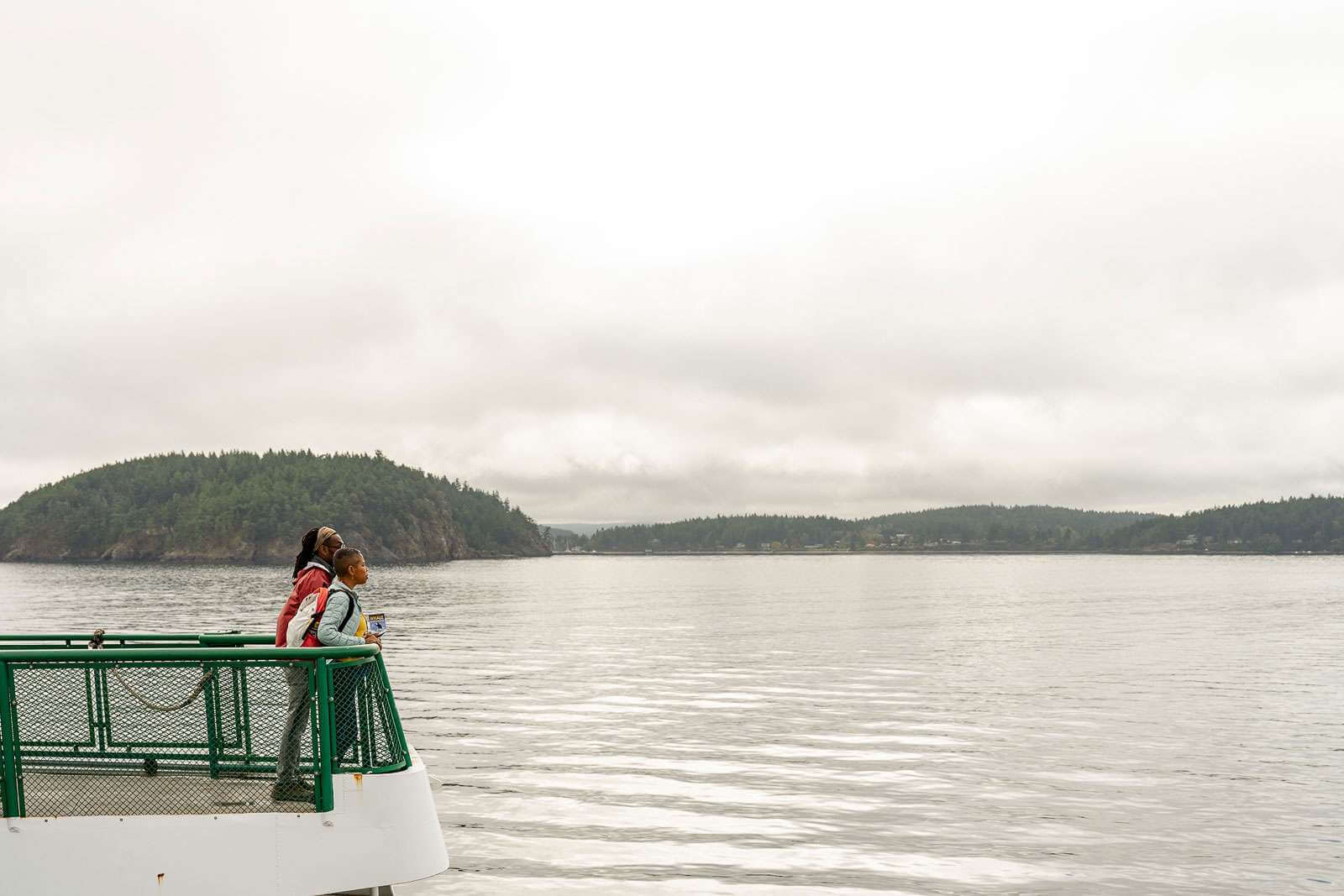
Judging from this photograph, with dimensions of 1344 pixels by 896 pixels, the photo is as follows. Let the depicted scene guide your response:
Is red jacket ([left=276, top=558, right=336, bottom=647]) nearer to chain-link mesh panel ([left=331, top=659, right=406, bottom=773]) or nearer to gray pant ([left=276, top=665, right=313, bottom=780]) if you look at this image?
gray pant ([left=276, top=665, right=313, bottom=780])

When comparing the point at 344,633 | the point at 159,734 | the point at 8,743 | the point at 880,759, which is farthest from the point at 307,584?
the point at 880,759

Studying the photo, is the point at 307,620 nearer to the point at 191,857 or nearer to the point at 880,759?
the point at 191,857

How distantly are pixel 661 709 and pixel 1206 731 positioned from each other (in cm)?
1312

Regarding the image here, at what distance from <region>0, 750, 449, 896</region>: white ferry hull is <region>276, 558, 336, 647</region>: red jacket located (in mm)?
1618

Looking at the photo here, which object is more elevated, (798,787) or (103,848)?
(103,848)

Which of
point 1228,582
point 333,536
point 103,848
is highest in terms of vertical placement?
point 333,536

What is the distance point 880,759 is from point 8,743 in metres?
15.9

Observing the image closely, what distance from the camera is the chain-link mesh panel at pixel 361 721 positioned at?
8.63m

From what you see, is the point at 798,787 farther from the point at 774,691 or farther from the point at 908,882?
the point at 774,691

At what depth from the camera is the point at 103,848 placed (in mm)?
8195

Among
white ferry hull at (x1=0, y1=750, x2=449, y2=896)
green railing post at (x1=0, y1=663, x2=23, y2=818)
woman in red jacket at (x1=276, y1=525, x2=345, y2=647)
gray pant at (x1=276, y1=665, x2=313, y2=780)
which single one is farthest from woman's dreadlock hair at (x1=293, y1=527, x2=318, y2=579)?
green railing post at (x1=0, y1=663, x2=23, y2=818)

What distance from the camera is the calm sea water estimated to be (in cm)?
1345

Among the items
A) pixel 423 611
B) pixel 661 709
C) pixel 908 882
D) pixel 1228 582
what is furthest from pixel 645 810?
pixel 1228 582

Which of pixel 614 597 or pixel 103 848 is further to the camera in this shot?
pixel 614 597
